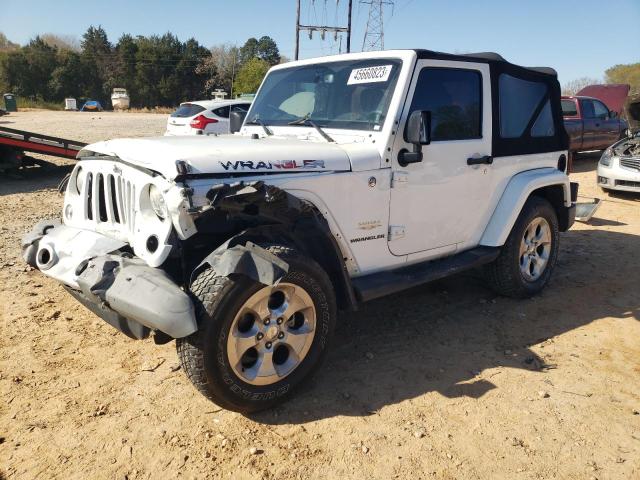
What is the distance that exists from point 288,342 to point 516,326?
223cm

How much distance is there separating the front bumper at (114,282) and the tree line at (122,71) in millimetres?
52386

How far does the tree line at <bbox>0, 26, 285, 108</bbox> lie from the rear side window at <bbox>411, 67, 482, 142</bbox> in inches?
2041

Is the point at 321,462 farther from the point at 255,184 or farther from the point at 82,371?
the point at 82,371

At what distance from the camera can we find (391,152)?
336cm

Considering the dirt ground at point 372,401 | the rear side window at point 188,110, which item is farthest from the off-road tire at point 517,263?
the rear side window at point 188,110

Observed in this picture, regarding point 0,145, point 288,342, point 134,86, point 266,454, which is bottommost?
point 266,454

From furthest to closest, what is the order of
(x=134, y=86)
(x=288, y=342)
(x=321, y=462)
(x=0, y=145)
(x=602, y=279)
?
(x=134, y=86) < (x=0, y=145) < (x=602, y=279) < (x=288, y=342) < (x=321, y=462)

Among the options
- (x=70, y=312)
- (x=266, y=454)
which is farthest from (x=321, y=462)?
(x=70, y=312)

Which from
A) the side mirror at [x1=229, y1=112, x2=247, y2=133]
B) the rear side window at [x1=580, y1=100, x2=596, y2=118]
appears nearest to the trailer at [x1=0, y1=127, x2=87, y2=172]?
the side mirror at [x1=229, y1=112, x2=247, y2=133]

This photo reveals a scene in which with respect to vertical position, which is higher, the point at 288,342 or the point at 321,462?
the point at 288,342

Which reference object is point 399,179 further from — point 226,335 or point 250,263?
point 226,335

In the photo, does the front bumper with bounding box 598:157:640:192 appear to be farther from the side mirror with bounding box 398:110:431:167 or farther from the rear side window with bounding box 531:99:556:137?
the side mirror with bounding box 398:110:431:167

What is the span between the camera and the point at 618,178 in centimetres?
948

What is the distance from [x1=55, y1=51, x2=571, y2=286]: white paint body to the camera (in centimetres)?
278
